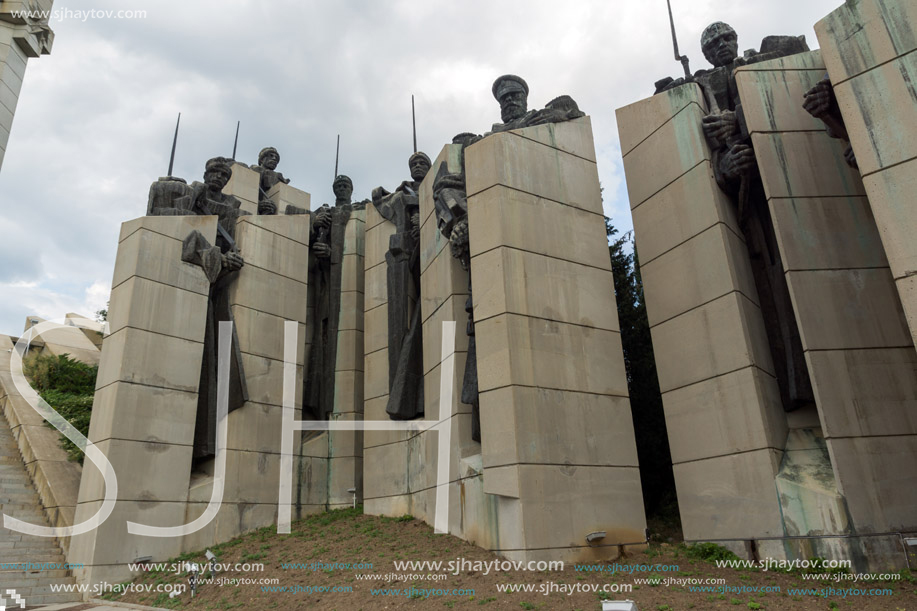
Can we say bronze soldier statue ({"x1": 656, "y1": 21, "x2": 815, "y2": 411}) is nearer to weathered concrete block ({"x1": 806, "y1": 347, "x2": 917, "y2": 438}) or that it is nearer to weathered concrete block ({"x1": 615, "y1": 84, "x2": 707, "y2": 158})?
weathered concrete block ({"x1": 615, "y1": 84, "x2": 707, "y2": 158})

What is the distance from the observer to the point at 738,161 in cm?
956

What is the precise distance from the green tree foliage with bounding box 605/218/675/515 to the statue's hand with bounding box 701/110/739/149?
4522 mm

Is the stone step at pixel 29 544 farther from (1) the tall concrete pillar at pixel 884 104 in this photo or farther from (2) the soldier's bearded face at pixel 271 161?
(1) the tall concrete pillar at pixel 884 104

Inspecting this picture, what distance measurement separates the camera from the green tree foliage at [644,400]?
1350 cm

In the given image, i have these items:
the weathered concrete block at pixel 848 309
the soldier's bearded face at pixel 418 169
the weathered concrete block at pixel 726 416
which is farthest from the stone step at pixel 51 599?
the weathered concrete block at pixel 848 309

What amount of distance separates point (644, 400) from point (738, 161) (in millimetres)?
A: 6630

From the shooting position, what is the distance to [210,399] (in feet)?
41.0

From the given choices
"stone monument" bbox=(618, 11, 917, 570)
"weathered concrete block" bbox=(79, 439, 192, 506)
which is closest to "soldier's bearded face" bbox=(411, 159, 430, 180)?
"stone monument" bbox=(618, 11, 917, 570)

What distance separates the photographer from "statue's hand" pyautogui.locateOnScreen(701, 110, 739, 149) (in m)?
9.88

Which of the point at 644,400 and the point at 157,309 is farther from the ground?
the point at 157,309

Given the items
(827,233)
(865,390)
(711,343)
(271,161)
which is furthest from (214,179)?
(865,390)

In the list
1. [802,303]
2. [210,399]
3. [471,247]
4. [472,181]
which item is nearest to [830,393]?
[802,303]

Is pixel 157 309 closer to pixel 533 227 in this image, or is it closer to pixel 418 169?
pixel 418 169

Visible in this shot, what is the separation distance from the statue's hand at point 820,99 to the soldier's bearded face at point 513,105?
5.37m
